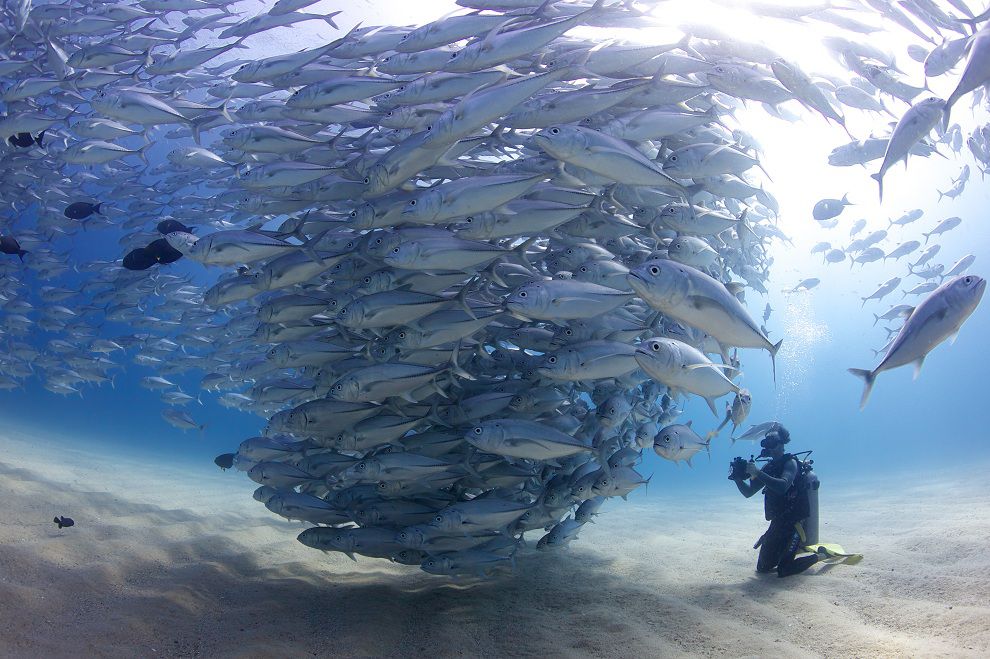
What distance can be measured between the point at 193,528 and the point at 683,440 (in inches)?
229

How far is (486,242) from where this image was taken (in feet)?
12.6

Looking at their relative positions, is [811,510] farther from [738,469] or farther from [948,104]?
[948,104]

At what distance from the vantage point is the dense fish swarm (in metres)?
3.45

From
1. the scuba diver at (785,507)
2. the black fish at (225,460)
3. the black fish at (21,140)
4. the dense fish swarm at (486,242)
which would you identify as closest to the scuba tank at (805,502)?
the scuba diver at (785,507)

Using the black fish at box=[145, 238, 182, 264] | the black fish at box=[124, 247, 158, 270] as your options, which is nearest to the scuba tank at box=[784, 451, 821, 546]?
the black fish at box=[145, 238, 182, 264]

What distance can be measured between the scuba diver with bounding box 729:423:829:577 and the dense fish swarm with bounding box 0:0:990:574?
3.57 feet

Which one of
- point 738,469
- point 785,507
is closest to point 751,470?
point 738,469

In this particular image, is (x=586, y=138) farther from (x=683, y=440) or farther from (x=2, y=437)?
(x=2, y=437)

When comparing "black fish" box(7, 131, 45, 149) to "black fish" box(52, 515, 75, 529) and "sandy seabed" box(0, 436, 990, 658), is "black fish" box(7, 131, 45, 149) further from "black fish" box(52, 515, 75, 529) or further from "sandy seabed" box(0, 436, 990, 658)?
"black fish" box(52, 515, 75, 529)

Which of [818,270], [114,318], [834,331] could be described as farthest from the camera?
[834,331]

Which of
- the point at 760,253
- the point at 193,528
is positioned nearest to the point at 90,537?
the point at 193,528

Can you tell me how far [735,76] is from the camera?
14.1 ft

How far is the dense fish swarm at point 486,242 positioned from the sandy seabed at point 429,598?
554 millimetres

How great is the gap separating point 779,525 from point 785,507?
21cm
